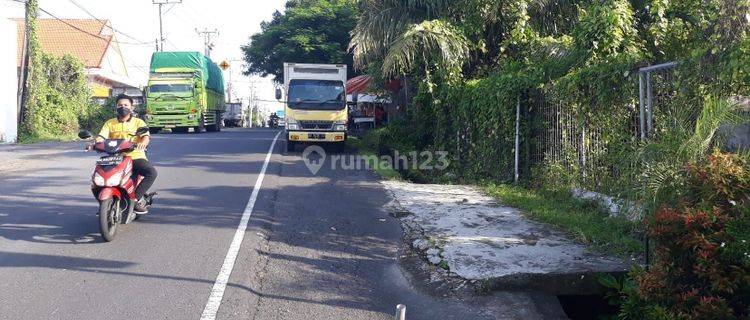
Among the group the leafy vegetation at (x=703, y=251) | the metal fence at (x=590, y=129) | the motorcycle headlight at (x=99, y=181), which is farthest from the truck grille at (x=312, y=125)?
the leafy vegetation at (x=703, y=251)

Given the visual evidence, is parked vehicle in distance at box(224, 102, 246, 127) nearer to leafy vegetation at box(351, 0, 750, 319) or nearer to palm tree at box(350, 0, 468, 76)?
leafy vegetation at box(351, 0, 750, 319)

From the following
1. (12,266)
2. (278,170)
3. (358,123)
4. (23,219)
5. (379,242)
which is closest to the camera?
(12,266)

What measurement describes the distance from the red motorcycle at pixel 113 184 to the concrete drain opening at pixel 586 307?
202 inches

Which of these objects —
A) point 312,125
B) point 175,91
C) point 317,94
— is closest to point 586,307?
point 312,125

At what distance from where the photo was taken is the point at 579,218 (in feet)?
29.1

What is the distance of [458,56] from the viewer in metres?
15.3

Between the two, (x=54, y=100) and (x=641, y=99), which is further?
(x=54, y=100)

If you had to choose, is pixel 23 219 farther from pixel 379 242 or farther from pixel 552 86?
pixel 552 86

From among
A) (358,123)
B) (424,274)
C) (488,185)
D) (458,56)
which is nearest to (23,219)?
(424,274)

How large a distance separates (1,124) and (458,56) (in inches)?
717

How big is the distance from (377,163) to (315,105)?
3.65 metres

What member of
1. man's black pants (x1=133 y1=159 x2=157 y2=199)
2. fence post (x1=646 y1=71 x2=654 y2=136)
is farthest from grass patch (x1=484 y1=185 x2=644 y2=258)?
man's black pants (x1=133 y1=159 x2=157 y2=199)

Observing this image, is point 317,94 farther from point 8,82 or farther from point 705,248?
point 705,248

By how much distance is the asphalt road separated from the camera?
18.9ft
